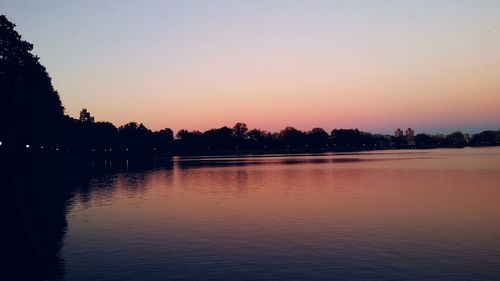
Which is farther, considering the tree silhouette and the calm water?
the tree silhouette

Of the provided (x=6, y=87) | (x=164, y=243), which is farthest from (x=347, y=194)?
(x=6, y=87)

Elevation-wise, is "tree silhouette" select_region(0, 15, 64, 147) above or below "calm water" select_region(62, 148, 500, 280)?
above

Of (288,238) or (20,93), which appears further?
(20,93)

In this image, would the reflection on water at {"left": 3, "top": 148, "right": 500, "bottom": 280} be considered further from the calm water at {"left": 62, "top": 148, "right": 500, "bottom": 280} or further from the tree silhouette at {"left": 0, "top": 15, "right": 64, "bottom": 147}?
the tree silhouette at {"left": 0, "top": 15, "right": 64, "bottom": 147}

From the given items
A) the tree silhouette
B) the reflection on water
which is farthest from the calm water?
the tree silhouette

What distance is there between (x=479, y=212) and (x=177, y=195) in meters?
36.3

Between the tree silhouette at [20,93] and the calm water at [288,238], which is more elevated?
the tree silhouette at [20,93]

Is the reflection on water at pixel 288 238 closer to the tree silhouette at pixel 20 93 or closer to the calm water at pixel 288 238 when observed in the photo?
the calm water at pixel 288 238

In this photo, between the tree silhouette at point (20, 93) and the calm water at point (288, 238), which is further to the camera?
the tree silhouette at point (20, 93)

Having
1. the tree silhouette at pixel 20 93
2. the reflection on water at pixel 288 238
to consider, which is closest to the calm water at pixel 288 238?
the reflection on water at pixel 288 238

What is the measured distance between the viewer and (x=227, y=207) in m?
48.7

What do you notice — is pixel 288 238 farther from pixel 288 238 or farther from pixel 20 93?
pixel 20 93

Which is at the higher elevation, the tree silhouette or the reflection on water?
the tree silhouette

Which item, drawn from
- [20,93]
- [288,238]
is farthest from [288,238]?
[20,93]
